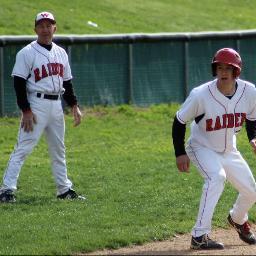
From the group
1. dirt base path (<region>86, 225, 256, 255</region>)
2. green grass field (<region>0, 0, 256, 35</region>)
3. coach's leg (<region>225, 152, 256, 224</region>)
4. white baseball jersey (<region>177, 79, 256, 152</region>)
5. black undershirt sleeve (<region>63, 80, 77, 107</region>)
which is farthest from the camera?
green grass field (<region>0, 0, 256, 35</region>)

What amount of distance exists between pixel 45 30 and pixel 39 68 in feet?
1.22

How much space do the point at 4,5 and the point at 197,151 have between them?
13.0 m

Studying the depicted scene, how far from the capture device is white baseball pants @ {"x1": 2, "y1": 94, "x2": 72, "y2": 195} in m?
8.98

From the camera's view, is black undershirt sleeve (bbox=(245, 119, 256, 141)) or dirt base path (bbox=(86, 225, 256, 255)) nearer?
dirt base path (bbox=(86, 225, 256, 255))

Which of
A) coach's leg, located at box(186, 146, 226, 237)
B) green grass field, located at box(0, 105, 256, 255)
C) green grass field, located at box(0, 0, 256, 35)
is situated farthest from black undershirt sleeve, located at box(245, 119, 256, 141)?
green grass field, located at box(0, 0, 256, 35)

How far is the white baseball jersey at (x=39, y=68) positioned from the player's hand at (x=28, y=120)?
28cm

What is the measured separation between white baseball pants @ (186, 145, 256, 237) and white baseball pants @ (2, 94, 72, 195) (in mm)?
2071

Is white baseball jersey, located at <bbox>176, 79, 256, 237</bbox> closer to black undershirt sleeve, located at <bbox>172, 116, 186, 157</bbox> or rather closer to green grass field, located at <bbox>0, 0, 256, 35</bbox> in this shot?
black undershirt sleeve, located at <bbox>172, 116, 186, 157</bbox>

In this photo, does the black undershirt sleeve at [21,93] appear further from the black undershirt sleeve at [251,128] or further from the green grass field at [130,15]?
the green grass field at [130,15]

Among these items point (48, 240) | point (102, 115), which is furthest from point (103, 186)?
point (102, 115)

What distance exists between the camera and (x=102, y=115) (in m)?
15.5

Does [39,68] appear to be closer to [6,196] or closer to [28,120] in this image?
[28,120]

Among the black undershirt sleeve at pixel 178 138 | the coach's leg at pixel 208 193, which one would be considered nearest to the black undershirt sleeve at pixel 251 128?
the coach's leg at pixel 208 193

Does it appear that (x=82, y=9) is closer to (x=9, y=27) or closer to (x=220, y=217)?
(x=9, y=27)
